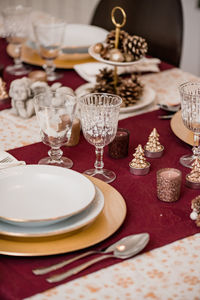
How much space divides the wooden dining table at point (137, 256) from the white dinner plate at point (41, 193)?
6 cm

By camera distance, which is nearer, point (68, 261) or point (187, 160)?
point (68, 261)

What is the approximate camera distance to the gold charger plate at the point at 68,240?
2.58 ft

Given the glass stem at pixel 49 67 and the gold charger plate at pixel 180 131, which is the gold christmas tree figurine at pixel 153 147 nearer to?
the gold charger plate at pixel 180 131

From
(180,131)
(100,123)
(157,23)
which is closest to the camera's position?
(100,123)

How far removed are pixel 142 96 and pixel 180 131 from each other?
0.27 m

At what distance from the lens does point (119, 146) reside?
1106mm

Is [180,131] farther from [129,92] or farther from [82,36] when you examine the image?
[82,36]

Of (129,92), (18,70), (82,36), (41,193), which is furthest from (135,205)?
(82,36)

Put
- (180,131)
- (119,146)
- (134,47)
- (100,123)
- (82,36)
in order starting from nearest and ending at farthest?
(100,123) → (119,146) → (180,131) → (134,47) → (82,36)

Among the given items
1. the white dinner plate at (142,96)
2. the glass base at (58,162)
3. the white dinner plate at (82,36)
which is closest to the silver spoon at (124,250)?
the glass base at (58,162)

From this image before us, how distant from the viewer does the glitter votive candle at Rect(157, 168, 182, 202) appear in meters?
0.94

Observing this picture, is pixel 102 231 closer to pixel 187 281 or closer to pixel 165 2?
pixel 187 281

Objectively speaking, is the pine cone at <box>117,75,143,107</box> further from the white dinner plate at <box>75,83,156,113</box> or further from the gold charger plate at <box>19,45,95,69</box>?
the gold charger plate at <box>19,45,95,69</box>

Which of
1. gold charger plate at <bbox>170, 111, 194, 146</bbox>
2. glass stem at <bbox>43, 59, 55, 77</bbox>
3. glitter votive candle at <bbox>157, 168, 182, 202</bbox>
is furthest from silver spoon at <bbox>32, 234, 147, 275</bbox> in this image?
glass stem at <bbox>43, 59, 55, 77</bbox>
